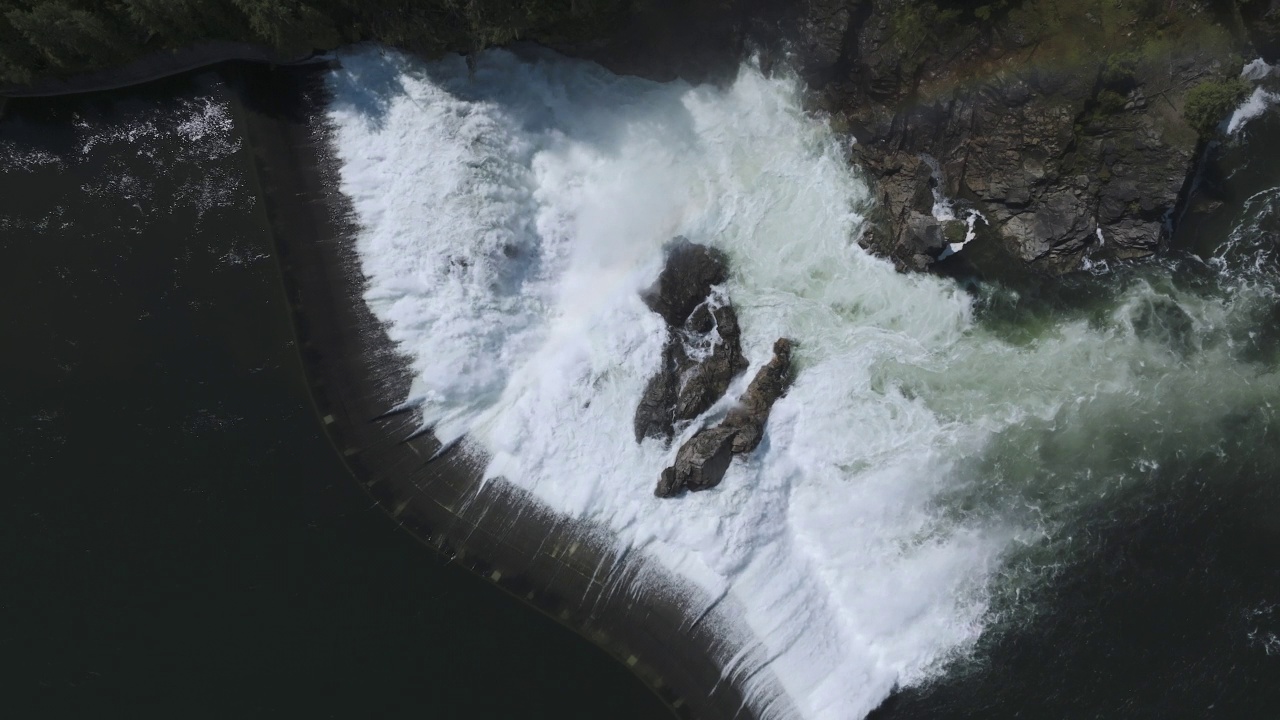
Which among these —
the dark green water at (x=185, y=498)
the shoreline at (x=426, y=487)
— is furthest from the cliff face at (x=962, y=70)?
the dark green water at (x=185, y=498)

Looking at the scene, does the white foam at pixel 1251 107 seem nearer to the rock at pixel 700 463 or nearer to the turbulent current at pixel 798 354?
the turbulent current at pixel 798 354

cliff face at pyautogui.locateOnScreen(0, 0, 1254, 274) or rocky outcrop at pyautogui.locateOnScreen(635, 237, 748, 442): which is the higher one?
cliff face at pyautogui.locateOnScreen(0, 0, 1254, 274)

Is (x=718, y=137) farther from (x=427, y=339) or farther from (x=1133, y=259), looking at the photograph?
(x=1133, y=259)

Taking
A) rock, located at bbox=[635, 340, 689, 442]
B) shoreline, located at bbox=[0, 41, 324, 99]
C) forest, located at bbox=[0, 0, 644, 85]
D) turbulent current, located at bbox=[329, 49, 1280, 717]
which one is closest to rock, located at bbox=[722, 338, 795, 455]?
turbulent current, located at bbox=[329, 49, 1280, 717]

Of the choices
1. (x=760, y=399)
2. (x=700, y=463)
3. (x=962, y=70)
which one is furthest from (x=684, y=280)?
(x=962, y=70)

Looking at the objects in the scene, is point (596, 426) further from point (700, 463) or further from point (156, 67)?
point (156, 67)

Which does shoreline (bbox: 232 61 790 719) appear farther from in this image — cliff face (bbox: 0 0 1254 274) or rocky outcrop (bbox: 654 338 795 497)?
cliff face (bbox: 0 0 1254 274)
